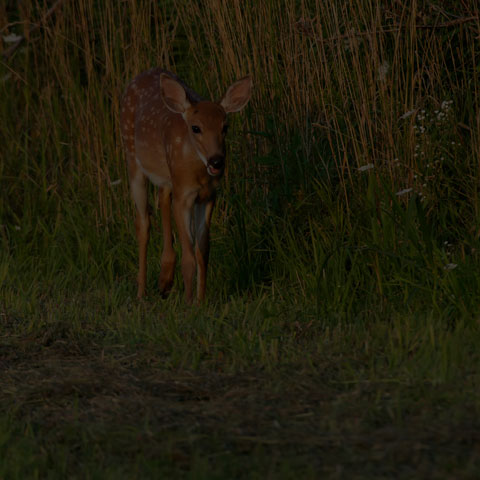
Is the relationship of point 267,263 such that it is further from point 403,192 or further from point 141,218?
point 403,192

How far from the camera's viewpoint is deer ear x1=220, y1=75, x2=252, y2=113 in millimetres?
6188

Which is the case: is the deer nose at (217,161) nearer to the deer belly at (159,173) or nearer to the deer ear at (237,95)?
the deer ear at (237,95)

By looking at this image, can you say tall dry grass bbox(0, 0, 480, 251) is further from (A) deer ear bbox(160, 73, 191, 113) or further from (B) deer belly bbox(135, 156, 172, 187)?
(A) deer ear bbox(160, 73, 191, 113)

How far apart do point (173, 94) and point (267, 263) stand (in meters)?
1.19

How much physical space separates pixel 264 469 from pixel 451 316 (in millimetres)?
1987

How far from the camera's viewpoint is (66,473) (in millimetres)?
3670

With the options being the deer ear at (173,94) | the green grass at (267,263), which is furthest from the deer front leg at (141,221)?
the deer ear at (173,94)

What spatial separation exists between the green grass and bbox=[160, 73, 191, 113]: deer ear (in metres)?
0.67

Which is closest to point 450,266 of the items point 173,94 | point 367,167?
point 367,167

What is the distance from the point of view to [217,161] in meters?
5.86

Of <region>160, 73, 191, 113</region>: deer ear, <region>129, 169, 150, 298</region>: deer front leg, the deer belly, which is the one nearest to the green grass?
<region>129, 169, 150, 298</region>: deer front leg

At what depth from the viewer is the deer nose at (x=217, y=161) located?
5.86 metres

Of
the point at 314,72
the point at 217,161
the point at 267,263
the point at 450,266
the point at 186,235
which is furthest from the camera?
the point at 314,72

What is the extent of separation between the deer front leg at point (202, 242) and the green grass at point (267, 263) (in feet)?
0.60
